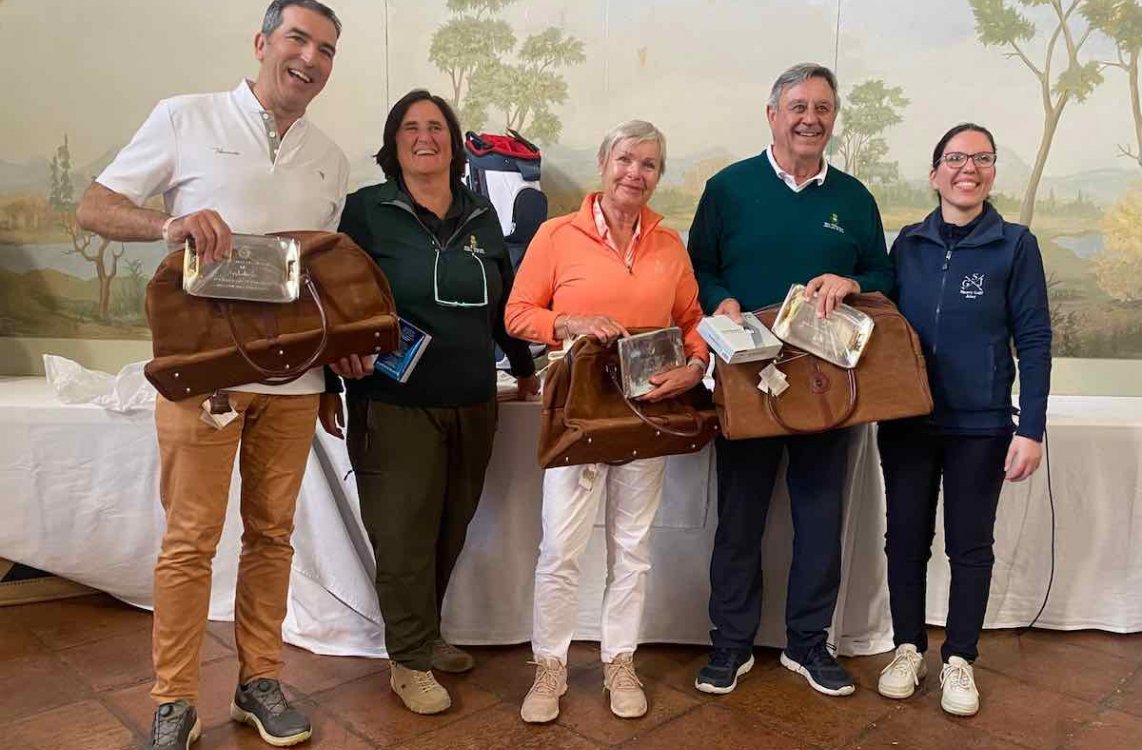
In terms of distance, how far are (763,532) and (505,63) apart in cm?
252

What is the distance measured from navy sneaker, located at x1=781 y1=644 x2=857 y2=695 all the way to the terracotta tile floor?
0.10 feet

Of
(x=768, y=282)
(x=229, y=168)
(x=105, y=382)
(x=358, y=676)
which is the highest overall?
(x=229, y=168)

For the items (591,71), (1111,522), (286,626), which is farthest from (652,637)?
(591,71)

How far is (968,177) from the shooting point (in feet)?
6.86

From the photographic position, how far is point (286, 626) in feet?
8.57

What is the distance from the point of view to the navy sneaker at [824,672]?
7.57 feet

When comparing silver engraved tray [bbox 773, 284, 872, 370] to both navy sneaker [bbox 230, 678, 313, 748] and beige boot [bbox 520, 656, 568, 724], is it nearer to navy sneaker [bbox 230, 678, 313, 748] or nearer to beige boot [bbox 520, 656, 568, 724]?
beige boot [bbox 520, 656, 568, 724]

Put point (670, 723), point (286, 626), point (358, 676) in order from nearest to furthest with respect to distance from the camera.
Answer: point (670, 723)
point (358, 676)
point (286, 626)

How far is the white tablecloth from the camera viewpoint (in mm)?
2520

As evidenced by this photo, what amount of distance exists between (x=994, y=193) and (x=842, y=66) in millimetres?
863

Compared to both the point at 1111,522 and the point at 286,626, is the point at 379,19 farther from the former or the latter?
the point at 1111,522

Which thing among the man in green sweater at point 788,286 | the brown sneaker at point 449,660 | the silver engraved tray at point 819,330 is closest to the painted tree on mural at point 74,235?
the brown sneaker at point 449,660

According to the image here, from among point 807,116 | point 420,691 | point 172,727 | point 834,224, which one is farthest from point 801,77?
point 172,727

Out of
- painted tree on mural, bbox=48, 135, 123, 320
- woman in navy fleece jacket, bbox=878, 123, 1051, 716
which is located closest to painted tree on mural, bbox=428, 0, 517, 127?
painted tree on mural, bbox=48, 135, 123, 320
